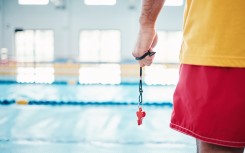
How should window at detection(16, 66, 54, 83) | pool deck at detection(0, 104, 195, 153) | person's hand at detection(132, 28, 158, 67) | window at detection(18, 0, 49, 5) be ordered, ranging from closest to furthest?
person's hand at detection(132, 28, 158, 67) → pool deck at detection(0, 104, 195, 153) → window at detection(16, 66, 54, 83) → window at detection(18, 0, 49, 5)

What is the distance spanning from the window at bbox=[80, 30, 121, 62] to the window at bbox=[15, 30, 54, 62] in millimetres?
1931

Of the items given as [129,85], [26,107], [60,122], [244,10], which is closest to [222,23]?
[244,10]

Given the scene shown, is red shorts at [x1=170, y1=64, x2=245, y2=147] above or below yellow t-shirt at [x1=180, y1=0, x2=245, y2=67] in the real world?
below

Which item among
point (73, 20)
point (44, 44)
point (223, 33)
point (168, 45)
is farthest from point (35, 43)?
point (223, 33)

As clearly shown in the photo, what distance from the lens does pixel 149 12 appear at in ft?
3.50

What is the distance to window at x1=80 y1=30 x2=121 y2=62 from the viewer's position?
696 inches

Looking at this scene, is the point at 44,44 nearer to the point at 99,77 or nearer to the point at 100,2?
the point at 100,2

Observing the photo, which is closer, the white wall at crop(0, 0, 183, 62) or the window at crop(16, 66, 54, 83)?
the window at crop(16, 66, 54, 83)

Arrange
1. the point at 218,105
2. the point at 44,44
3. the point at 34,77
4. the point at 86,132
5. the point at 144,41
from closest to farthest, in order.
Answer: the point at 218,105 < the point at 144,41 < the point at 86,132 < the point at 34,77 < the point at 44,44

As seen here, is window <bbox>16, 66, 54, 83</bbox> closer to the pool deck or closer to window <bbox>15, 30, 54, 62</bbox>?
the pool deck

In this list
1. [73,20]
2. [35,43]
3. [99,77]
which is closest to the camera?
[99,77]

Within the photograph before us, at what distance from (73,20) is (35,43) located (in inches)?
109

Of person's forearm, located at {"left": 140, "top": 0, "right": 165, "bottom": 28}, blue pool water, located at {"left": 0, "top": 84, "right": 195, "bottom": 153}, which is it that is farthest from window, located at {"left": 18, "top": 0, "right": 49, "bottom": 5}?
person's forearm, located at {"left": 140, "top": 0, "right": 165, "bottom": 28}

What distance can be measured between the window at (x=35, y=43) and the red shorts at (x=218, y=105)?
695 inches
